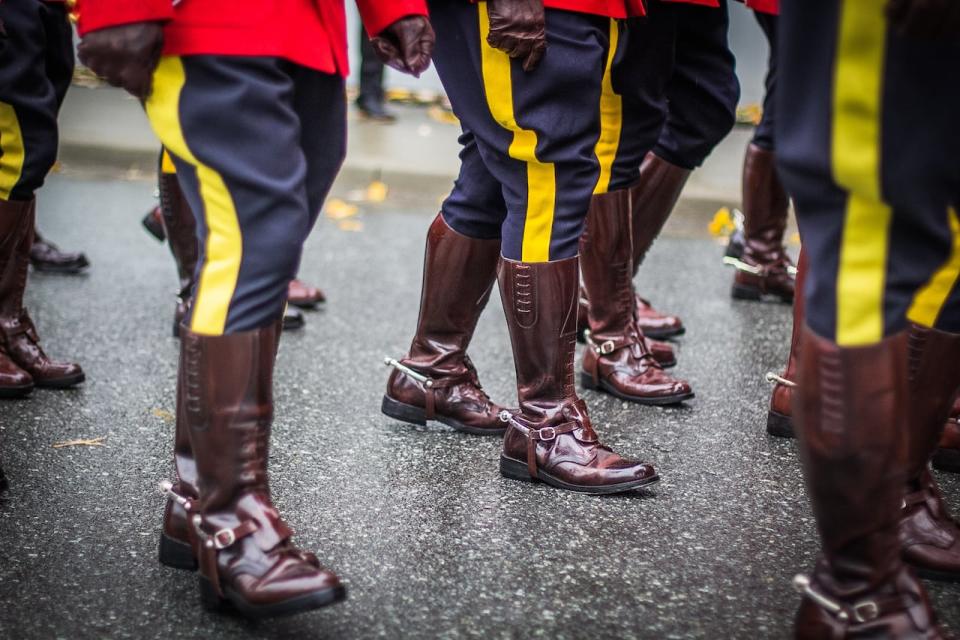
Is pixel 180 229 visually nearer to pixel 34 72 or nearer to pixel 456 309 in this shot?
pixel 34 72

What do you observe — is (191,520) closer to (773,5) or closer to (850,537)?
(850,537)

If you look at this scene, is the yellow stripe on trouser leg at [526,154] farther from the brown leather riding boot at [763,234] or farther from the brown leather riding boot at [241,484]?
the brown leather riding boot at [763,234]

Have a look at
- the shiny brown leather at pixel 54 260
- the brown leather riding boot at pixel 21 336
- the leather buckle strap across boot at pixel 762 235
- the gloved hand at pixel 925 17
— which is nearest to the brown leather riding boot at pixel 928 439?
the gloved hand at pixel 925 17

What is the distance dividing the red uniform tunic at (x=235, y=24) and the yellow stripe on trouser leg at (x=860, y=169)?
754mm

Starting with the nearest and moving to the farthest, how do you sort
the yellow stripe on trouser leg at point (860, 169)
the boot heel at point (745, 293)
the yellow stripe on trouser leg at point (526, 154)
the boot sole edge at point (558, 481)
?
the yellow stripe on trouser leg at point (860, 169) < the yellow stripe on trouser leg at point (526, 154) < the boot sole edge at point (558, 481) < the boot heel at point (745, 293)

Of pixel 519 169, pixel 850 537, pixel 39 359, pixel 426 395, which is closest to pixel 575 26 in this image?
pixel 519 169

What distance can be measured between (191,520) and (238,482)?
138 mm

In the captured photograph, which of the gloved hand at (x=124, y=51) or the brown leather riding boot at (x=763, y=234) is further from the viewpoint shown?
the brown leather riding boot at (x=763, y=234)

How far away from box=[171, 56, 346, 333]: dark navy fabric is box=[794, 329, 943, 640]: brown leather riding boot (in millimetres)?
756

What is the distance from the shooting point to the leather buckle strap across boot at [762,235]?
377 centimetres

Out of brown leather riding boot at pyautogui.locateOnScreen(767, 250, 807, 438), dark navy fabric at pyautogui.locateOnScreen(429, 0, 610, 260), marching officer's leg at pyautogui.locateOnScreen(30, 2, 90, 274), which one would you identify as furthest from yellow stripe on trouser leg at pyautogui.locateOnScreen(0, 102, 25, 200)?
brown leather riding boot at pyautogui.locateOnScreen(767, 250, 807, 438)

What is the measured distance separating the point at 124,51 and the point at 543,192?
3.14 feet

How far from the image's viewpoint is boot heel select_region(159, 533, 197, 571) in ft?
6.31

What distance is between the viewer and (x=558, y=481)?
236 cm
